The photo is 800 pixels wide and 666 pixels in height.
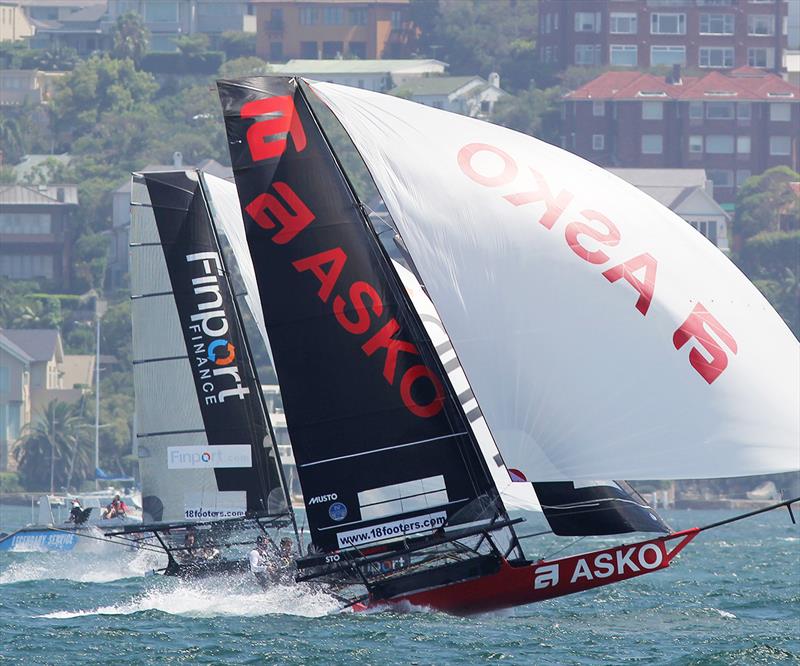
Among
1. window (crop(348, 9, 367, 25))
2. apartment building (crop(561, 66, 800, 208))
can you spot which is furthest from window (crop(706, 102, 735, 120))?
window (crop(348, 9, 367, 25))

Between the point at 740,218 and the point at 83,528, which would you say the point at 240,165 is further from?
the point at 740,218

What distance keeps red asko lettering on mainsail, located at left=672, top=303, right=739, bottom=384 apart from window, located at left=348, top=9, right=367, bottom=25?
133547 millimetres

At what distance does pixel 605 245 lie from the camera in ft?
56.3

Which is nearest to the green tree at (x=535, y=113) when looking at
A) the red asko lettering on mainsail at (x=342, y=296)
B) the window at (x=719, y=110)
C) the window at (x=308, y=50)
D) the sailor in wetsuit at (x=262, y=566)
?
the window at (x=719, y=110)

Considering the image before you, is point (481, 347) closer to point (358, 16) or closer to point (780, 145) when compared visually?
point (780, 145)

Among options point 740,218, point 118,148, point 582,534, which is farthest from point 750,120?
point 582,534

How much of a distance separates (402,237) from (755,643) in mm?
4502

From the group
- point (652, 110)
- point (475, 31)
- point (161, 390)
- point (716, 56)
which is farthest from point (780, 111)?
point (161, 390)

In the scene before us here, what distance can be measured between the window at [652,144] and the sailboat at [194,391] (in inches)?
3614

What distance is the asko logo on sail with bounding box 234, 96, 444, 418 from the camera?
59.4 ft

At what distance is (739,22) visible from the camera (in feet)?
410

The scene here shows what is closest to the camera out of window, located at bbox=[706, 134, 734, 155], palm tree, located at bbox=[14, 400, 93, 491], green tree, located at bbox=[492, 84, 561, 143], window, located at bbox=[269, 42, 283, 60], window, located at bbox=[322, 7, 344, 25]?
palm tree, located at bbox=[14, 400, 93, 491]

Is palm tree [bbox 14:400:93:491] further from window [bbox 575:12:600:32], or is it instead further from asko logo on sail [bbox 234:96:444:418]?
asko logo on sail [bbox 234:96:444:418]

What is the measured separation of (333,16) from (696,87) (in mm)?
42309
